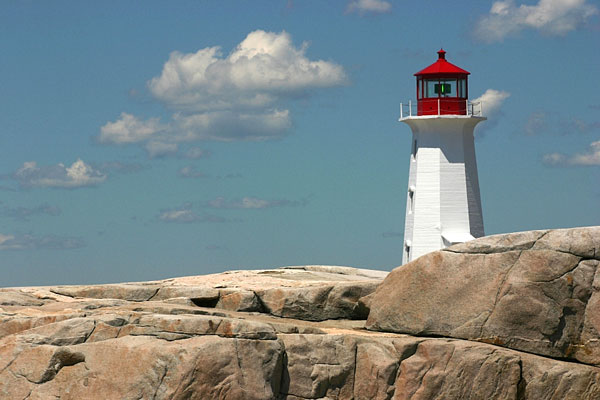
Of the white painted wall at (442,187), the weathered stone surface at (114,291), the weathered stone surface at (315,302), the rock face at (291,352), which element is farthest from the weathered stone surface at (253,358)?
the white painted wall at (442,187)

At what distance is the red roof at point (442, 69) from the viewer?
121 ft

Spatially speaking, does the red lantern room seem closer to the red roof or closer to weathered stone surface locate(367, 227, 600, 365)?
the red roof

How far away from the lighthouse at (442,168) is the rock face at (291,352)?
50.7 feet

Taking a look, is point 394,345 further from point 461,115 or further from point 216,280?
point 461,115

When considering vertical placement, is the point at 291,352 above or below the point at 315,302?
below

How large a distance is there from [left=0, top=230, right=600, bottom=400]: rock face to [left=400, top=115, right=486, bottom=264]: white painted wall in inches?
605

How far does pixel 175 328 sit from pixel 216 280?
637 cm

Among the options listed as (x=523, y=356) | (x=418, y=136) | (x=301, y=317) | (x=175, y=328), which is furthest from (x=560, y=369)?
(x=418, y=136)

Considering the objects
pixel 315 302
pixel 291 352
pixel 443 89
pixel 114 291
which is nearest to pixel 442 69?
pixel 443 89

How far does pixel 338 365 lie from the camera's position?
57.5 ft

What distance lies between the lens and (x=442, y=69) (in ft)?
121

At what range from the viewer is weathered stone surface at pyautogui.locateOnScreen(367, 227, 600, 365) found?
18156 mm

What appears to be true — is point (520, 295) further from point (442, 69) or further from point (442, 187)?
point (442, 69)

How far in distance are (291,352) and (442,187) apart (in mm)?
19660
